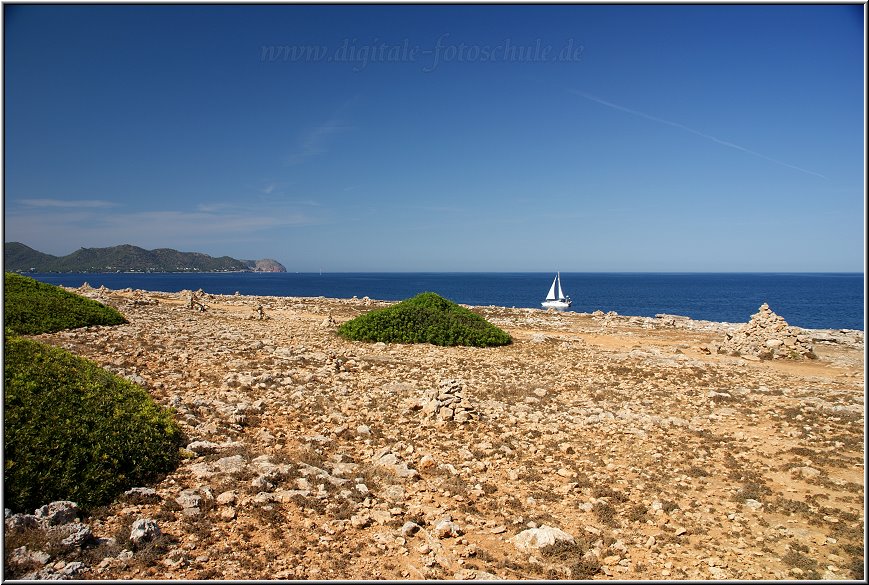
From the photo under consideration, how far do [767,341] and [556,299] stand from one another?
6748 cm

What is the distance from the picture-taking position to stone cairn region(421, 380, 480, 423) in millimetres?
10023

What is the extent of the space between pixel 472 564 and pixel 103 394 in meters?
6.25

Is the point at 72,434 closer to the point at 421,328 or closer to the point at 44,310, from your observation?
Result: the point at 44,310

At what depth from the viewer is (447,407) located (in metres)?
10.3

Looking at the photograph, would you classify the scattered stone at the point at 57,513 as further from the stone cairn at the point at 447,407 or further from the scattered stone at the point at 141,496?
the stone cairn at the point at 447,407

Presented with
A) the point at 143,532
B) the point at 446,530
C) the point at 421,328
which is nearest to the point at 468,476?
the point at 446,530

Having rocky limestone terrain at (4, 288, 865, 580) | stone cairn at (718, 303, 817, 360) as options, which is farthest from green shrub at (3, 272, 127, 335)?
stone cairn at (718, 303, 817, 360)

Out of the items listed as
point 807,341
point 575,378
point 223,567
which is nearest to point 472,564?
point 223,567

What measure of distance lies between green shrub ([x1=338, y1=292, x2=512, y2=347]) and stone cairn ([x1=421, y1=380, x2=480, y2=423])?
9.16 m

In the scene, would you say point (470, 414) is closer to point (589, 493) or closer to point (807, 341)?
point (589, 493)

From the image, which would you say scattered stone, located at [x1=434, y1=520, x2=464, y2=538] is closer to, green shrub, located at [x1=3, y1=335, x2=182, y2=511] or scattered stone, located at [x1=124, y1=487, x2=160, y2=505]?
scattered stone, located at [x1=124, y1=487, x2=160, y2=505]

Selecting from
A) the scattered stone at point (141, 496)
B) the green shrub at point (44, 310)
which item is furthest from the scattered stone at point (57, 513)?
the green shrub at point (44, 310)

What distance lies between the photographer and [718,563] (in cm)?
545

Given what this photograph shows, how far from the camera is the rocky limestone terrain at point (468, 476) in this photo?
5.19 metres
